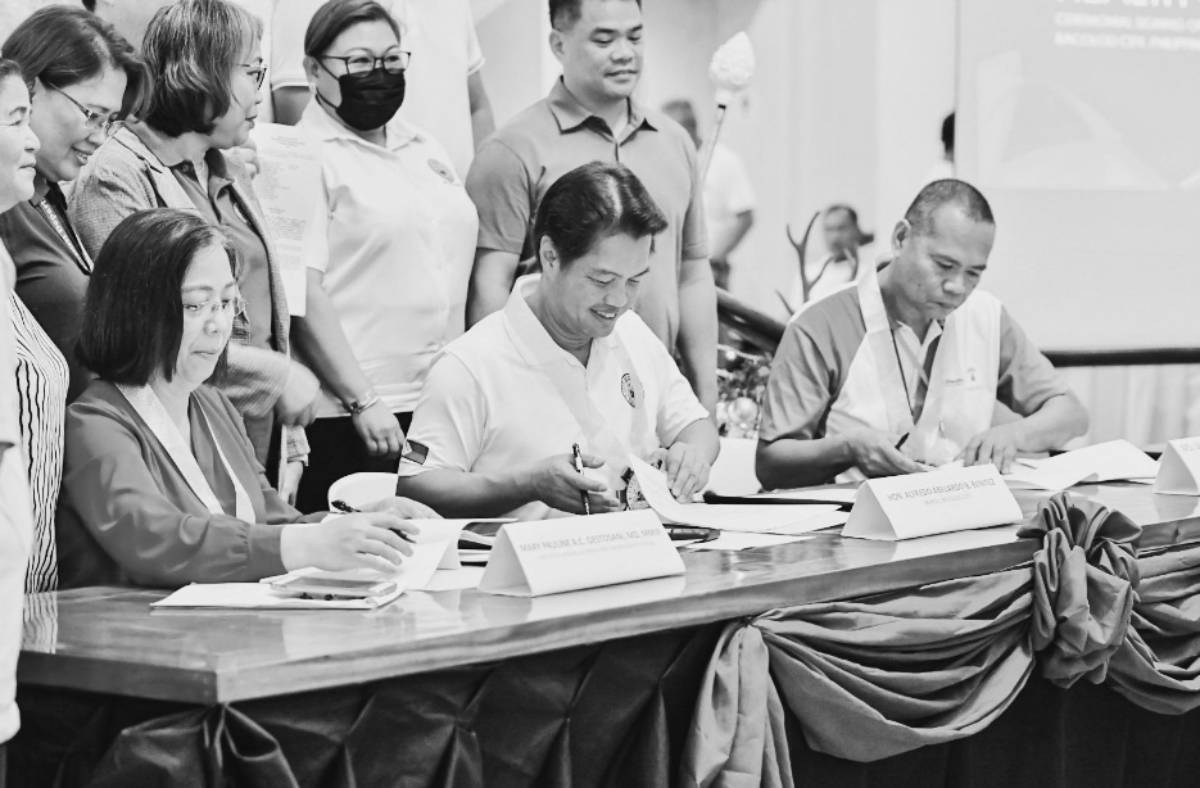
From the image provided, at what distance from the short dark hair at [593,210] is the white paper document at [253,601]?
3.22 ft

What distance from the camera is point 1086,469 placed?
3.26 metres

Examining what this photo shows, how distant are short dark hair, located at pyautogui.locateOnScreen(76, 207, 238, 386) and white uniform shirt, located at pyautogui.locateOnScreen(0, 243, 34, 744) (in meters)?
0.43

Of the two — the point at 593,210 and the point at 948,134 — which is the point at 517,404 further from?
the point at 948,134

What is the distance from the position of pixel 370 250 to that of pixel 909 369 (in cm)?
115

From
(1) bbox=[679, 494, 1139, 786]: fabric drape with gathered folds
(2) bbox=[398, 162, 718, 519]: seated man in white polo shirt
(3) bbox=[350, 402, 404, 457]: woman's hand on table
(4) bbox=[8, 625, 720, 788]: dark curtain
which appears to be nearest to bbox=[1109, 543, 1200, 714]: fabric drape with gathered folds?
(1) bbox=[679, 494, 1139, 786]: fabric drape with gathered folds

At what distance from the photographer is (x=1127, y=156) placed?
554 centimetres

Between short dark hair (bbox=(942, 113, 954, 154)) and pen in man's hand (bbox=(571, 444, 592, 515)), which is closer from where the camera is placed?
pen in man's hand (bbox=(571, 444, 592, 515))

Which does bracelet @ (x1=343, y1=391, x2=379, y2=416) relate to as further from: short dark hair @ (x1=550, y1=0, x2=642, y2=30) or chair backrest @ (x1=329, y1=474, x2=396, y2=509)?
short dark hair @ (x1=550, y1=0, x2=642, y2=30)

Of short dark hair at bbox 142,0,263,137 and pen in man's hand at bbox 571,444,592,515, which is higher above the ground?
short dark hair at bbox 142,0,263,137

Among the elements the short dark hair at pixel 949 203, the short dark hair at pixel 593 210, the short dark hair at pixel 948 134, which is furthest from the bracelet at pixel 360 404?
the short dark hair at pixel 948 134

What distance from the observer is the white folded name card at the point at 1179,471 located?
9.98 feet

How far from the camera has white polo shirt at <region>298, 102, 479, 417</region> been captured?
308 centimetres

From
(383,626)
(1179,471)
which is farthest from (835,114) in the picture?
(383,626)

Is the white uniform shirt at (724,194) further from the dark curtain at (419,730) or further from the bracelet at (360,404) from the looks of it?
the dark curtain at (419,730)
